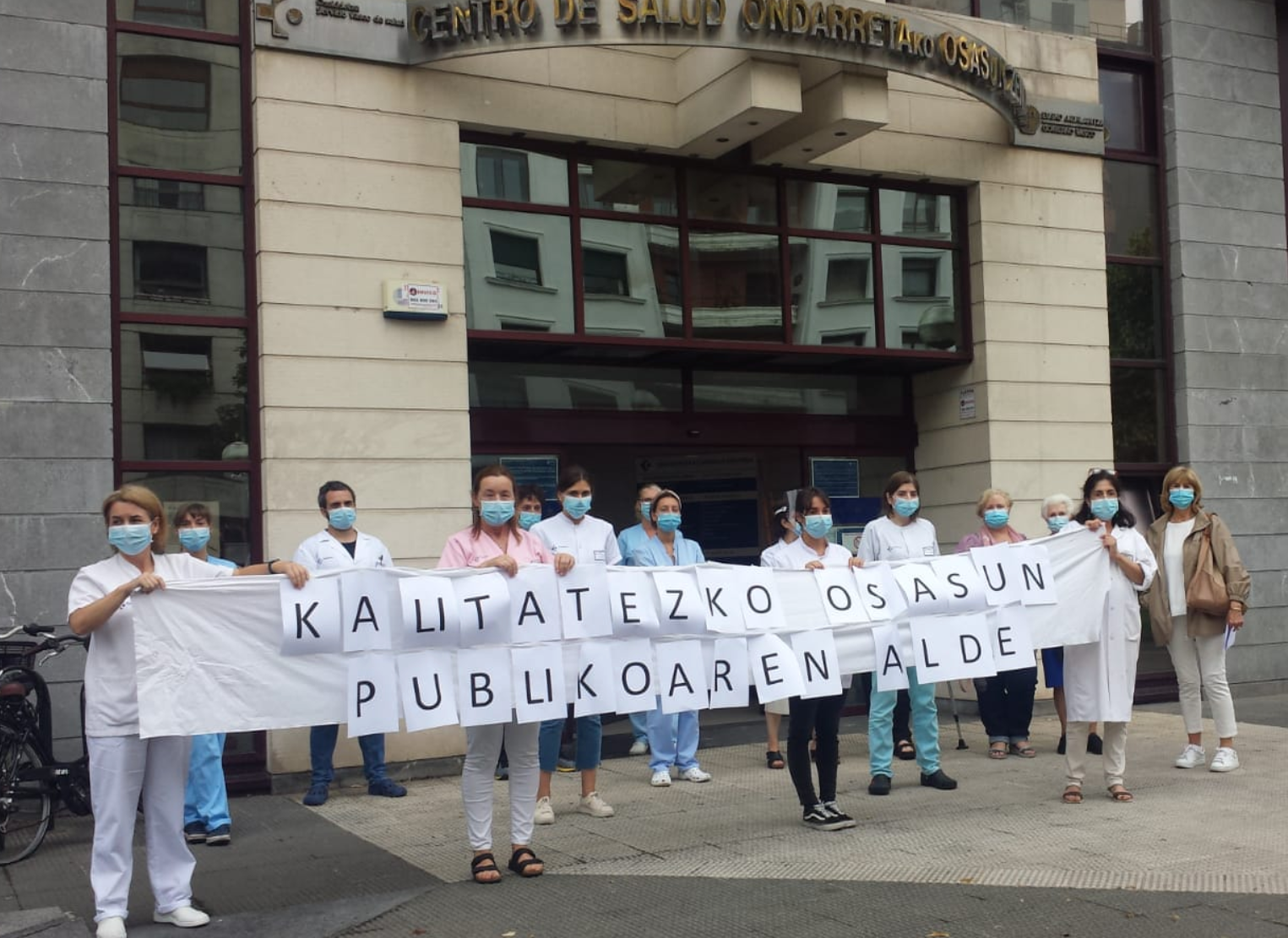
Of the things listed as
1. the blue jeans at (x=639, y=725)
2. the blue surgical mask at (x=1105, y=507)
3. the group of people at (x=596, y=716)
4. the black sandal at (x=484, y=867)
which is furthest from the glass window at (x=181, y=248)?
the blue surgical mask at (x=1105, y=507)

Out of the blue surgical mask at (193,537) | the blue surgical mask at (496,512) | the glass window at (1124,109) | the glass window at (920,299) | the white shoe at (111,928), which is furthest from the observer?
the glass window at (1124,109)

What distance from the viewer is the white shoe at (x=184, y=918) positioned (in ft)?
20.6

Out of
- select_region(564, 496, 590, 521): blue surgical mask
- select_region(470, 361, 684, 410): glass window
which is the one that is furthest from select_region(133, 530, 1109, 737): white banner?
select_region(470, 361, 684, 410): glass window

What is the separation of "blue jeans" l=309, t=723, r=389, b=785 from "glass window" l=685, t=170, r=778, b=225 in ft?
17.2

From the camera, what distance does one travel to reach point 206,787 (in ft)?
27.1

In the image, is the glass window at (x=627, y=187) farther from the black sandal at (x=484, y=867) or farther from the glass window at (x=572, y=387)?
the black sandal at (x=484, y=867)

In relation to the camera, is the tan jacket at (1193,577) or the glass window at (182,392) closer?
the tan jacket at (1193,577)

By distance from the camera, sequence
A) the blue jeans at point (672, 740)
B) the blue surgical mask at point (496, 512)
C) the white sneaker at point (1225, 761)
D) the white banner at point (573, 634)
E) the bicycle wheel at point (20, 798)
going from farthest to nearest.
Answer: the blue jeans at point (672, 740)
the white sneaker at point (1225, 761)
the bicycle wheel at point (20, 798)
the blue surgical mask at point (496, 512)
the white banner at point (573, 634)

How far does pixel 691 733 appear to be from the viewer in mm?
9922

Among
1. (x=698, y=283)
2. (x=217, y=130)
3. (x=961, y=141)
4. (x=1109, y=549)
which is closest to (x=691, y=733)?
(x=1109, y=549)

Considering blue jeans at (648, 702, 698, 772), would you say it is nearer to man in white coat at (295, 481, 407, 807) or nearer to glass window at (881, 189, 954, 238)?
man in white coat at (295, 481, 407, 807)

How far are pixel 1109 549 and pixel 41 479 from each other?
704 cm

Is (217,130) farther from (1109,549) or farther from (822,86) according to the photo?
(1109,549)

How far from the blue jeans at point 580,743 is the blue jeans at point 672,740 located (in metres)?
1.03
